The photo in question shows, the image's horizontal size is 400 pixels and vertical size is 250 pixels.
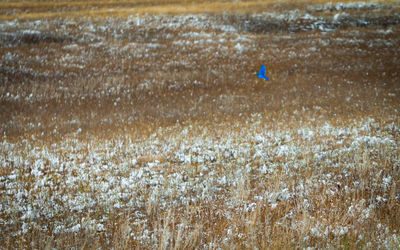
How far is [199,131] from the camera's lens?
1385 centimetres

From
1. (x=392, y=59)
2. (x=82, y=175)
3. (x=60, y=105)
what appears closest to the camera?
(x=82, y=175)

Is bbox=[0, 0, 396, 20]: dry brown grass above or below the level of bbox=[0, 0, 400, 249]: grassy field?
above

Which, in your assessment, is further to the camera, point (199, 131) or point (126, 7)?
point (126, 7)

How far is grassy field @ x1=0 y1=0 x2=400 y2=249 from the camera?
19.4ft

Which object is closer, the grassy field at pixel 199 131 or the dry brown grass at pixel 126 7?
the grassy field at pixel 199 131

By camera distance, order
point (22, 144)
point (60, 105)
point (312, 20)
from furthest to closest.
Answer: point (312, 20) → point (60, 105) → point (22, 144)

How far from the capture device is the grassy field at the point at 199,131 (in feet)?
19.4

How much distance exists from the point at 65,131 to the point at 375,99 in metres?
15.2

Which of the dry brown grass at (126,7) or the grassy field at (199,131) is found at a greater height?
the dry brown grass at (126,7)

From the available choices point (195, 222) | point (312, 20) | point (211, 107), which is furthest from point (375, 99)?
point (312, 20)

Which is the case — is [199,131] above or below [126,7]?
below

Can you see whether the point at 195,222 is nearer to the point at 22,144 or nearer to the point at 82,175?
A: the point at 82,175

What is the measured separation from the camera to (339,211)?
601cm

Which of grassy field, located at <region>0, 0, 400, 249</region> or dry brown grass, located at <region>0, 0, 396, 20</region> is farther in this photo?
dry brown grass, located at <region>0, 0, 396, 20</region>
